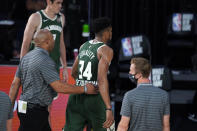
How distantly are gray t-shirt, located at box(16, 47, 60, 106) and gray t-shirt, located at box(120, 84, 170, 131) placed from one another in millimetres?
843

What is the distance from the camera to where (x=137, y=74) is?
199 inches

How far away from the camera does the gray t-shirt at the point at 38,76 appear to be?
5375 mm

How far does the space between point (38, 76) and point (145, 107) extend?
1117 mm

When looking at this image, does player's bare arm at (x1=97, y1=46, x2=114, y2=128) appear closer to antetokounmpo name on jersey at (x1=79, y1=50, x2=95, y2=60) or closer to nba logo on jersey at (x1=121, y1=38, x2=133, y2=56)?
antetokounmpo name on jersey at (x1=79, y1=50, x2=95, y2=60)

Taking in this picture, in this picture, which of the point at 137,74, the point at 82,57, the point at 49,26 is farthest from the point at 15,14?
the point at 137,74

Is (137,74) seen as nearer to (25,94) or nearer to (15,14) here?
(25,94)

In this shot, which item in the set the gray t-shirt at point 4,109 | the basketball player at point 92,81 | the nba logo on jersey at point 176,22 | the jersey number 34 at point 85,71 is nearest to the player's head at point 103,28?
the basketball player at point 92,81

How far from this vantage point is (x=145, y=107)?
4.98 metres

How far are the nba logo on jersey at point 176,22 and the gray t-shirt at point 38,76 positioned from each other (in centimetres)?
642

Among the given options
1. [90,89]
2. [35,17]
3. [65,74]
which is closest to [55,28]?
[35,17]

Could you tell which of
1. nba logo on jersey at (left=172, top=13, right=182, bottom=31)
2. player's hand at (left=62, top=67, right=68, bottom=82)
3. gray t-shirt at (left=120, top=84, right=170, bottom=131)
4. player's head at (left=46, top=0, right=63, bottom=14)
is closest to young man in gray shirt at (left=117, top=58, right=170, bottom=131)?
gray t-shirt at (left=120, top=84, right=170, bottom=131)

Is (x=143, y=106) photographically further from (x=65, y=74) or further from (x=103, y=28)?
(x=65, y=74)

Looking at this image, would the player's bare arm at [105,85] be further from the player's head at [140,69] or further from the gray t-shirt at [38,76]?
the player's head at [140,69]

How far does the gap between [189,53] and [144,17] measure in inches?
47.4
